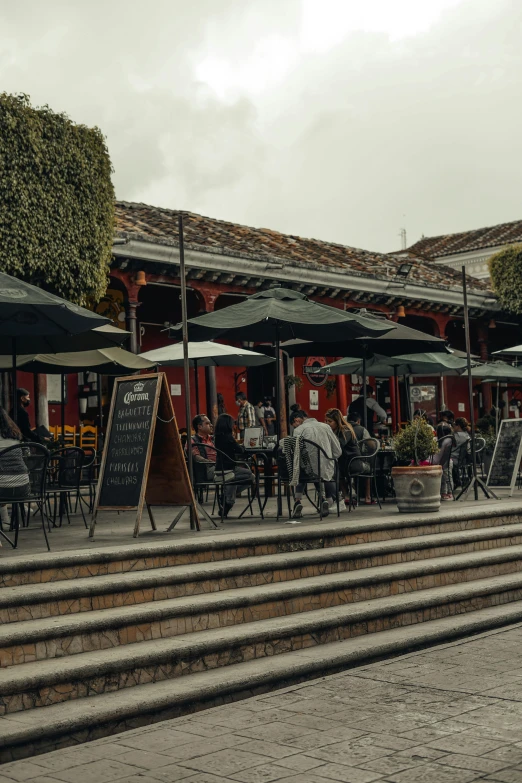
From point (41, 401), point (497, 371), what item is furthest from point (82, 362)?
point (497, 371)

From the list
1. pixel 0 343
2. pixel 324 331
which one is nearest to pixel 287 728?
pixel 324 331

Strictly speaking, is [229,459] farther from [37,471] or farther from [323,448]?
[37,471]

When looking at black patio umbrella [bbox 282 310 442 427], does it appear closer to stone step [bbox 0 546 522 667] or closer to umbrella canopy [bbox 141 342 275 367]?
umbrella canopy [bbox 141 342 275 367]

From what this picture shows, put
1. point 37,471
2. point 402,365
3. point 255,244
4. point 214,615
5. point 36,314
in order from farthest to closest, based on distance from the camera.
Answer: point 255,244
point 402,365
point 36,314
point 37,471
point 214,615

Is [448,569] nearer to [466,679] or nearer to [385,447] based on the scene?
[466,679]

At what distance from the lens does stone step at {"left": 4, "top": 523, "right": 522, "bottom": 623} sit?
5.54m

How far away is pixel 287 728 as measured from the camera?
4480 millimetres

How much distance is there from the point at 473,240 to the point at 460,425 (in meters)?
22.3

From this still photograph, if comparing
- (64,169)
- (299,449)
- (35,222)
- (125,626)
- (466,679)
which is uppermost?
(64,169)

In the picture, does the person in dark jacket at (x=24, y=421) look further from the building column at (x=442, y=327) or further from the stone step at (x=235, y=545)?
the building column at (x=442, y=327)

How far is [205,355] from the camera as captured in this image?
12555 millimetres

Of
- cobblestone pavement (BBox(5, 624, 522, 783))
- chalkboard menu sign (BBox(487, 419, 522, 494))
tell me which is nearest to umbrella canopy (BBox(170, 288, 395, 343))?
chalkboard menu sign (BBox(487, 419, 522, 494))

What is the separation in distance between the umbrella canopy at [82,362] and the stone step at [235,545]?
12.4ft

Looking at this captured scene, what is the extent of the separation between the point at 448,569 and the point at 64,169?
8895 millimetres
